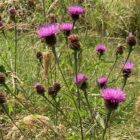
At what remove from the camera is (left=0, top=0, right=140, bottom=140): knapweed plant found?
2074 mm

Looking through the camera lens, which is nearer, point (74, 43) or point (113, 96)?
point (113, 96)

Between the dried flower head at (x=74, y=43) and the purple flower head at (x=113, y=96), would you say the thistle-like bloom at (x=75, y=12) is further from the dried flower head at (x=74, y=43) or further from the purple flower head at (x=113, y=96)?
the purple flower head at (x=113, y=96)

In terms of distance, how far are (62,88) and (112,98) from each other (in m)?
1.31

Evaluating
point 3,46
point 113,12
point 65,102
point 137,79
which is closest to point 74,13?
point 65,102

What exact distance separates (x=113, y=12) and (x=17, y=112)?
276cm

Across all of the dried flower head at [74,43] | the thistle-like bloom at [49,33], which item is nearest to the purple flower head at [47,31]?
the thistle-like bloom at [49,33]

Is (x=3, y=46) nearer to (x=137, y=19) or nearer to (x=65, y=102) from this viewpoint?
(x=65, y=102)

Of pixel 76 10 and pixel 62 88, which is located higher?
pixel 76 10

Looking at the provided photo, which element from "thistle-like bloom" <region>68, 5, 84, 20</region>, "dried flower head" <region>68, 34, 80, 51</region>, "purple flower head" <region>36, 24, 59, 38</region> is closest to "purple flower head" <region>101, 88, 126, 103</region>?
"dried flower head" <region>68, 34, 80, 51</region>

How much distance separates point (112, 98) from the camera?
1.82 metres

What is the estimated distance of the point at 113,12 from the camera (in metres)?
5.45

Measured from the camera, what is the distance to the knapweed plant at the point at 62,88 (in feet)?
6.81

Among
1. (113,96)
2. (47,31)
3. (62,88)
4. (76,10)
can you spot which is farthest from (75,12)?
(113,96)

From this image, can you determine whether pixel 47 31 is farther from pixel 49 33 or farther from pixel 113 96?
pixel 113 96
